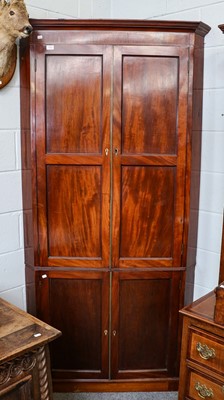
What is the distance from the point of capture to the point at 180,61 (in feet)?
6.33

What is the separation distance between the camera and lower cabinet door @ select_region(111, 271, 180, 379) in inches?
83.7

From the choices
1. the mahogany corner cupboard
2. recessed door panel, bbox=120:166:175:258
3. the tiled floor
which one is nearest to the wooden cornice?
the mahogany corner cupboard

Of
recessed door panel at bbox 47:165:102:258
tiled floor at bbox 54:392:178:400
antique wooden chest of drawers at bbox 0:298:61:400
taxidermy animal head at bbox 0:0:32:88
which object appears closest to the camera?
antique wooden chest of drawers at bbox 0:298:61:400

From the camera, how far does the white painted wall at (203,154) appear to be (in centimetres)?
Result: 210

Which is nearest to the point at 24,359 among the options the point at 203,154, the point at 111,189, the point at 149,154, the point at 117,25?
the point at 111,189

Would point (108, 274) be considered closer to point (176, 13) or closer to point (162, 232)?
point (162, 232)

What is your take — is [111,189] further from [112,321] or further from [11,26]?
[11,26]

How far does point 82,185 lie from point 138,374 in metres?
1.12

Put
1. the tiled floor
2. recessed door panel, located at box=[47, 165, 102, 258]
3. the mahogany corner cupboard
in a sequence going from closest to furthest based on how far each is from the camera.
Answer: the mahogany corner cupboard, recessed door panel, located at box=[47, 165, 102, 258], the tiled floor

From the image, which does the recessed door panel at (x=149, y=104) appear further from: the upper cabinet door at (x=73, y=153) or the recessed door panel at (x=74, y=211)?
the recessed door panel at (x=74, y=211)

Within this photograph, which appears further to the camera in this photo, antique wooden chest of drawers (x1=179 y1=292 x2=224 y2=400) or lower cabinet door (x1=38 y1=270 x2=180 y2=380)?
lower cabinet door (x1=38 y1=270 x2=180 y2=380)

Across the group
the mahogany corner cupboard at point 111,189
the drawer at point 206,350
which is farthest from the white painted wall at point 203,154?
the drawer at point 206,350

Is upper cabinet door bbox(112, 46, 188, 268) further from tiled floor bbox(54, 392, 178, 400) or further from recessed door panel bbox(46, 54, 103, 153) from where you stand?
tiled floor bbox(54, 392, 178, 400)

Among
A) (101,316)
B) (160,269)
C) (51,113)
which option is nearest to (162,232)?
(160,269)
